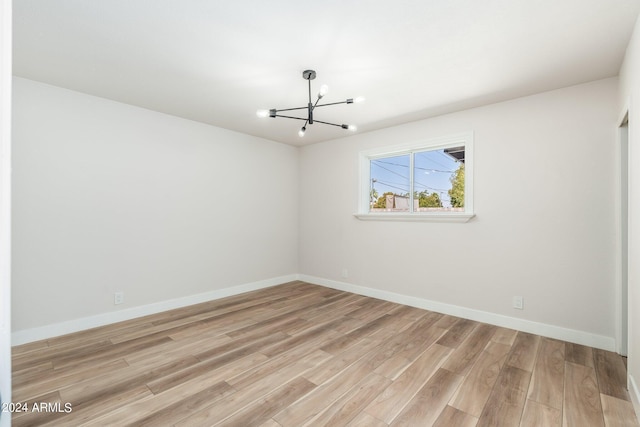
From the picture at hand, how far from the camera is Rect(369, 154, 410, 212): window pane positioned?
425 centimetres

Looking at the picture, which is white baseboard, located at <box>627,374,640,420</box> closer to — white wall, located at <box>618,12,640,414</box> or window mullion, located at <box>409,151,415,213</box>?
white wall, located at <box>618,12,640,414</box>

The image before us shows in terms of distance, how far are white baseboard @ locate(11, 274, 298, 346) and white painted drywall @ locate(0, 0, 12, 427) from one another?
291cm

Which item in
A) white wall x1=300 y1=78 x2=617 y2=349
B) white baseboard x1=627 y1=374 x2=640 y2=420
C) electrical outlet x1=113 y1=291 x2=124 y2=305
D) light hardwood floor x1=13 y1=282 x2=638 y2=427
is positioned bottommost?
light hardwood floor x1=13 y1=282 x2=638 y2=427

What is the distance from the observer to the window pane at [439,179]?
3.73 meters

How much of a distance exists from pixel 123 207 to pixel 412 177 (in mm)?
3639

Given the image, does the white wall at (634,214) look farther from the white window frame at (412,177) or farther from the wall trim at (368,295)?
the white window frame at (412,177)

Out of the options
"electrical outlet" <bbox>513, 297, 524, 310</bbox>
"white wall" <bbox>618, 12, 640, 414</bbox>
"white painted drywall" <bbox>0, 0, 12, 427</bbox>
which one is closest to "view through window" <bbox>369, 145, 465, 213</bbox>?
"electrical outlet" <bbox>513, 297, 524, 310</bbox>

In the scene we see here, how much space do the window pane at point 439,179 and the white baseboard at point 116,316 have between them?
2.86 metres

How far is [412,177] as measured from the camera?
4.15m

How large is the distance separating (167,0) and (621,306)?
13.7ft

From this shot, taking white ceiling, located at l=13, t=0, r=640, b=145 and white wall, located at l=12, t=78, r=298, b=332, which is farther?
white wall, located at l=12, t=78, r=298, b=332

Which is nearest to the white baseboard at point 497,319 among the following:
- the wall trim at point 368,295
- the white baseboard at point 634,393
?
the wall trim at point 368,295

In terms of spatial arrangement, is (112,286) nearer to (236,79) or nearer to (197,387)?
(197,387)

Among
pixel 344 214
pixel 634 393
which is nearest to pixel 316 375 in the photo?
pixel 634 393
